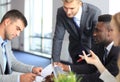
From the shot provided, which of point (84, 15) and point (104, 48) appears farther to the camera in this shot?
point (84, 15)

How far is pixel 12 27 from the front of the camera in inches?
87.0

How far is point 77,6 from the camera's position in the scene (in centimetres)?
251

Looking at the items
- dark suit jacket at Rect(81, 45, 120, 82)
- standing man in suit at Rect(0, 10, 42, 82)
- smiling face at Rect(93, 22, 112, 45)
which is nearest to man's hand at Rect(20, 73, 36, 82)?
standing man in suit at Rect(0, 10, 42, 82)

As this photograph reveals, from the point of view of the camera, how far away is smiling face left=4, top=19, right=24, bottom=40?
2186 millimetres

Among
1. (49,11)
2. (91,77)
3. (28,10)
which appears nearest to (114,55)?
(91,77)

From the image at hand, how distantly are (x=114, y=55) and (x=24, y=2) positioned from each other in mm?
9181

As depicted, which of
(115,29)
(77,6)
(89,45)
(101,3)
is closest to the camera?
(115,29)

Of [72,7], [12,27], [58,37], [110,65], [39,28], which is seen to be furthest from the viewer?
[39,28]

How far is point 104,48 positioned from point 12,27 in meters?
0.87

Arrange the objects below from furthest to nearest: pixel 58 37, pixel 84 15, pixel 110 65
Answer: pixel 58 37
pixel 84 15
pixel 110 65

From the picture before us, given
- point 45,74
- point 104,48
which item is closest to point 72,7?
point 104,48

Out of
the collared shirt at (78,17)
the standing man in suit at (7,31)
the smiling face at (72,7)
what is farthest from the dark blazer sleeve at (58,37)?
the standing man in suit at (7,31)

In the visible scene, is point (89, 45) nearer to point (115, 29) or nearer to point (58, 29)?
point (58, 29)

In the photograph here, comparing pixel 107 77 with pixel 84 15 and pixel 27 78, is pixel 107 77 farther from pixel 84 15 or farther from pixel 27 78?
pixel 84 15
